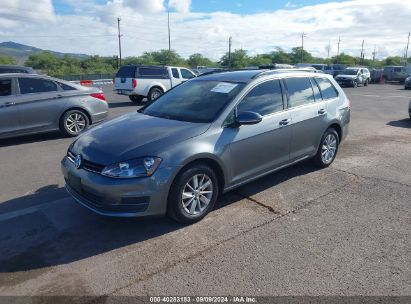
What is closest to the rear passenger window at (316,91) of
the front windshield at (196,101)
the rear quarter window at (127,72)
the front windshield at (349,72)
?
the front windshield at (196,101)

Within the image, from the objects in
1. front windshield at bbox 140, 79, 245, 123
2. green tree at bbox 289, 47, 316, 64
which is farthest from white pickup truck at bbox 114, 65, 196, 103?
green tree at bbox 289, 47, 316, 64

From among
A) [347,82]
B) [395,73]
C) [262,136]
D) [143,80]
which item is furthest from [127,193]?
[395,73]

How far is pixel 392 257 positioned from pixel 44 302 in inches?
124

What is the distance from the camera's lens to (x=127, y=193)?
358 centimetres

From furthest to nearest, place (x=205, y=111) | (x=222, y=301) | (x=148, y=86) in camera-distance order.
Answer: (x=148, y=86) < (x=205, y=111) < (x=222, y=301)

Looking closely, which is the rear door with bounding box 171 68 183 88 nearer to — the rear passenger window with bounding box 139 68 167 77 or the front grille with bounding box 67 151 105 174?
the rear passenger window with bounding box 139 68 167 77

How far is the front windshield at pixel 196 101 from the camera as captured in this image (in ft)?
14.5

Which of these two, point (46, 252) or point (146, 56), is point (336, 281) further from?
point (146, 56)

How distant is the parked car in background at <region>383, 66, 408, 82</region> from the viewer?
39656 millimetres

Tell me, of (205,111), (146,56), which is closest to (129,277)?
(205,111)

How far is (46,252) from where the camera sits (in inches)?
139

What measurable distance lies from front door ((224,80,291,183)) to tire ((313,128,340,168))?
39.8 inches

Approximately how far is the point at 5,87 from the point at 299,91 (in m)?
6.34

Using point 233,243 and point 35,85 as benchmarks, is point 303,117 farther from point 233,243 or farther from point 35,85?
point 35,85
